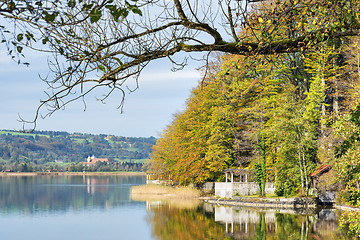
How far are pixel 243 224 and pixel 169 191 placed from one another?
916 inches

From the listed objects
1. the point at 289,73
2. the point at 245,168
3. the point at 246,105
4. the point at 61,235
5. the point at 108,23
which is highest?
the point at 289,73

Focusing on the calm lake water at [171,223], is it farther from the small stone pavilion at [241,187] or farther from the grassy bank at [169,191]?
the grassy bank at [169,191]

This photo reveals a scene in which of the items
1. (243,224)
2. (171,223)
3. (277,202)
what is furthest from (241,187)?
(243,224)

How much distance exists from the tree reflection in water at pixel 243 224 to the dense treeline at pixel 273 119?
3038 millimetres

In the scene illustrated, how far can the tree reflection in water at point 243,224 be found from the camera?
78.4ft

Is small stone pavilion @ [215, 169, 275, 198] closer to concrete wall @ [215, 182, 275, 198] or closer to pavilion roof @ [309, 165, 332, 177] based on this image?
concrete wall @ [215, 182, 275, 198]

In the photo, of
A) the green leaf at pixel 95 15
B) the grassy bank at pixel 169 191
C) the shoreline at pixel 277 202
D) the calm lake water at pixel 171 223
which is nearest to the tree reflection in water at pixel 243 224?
the calm lake water at pixel 171 223

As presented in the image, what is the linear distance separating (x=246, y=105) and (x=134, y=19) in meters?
33.8

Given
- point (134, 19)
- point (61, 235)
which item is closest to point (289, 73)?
point (61, 235)

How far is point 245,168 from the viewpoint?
3991cm

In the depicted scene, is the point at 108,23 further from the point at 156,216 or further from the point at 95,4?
the point at 156,216

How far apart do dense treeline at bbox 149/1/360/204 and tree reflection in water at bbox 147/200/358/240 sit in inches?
120

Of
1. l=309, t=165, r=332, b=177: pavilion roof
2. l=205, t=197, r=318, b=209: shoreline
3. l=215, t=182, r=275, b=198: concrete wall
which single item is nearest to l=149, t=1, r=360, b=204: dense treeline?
l=309, t=165, r=332, b=177: pavilion roof

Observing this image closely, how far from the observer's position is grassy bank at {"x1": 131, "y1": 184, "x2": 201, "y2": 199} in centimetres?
4612
